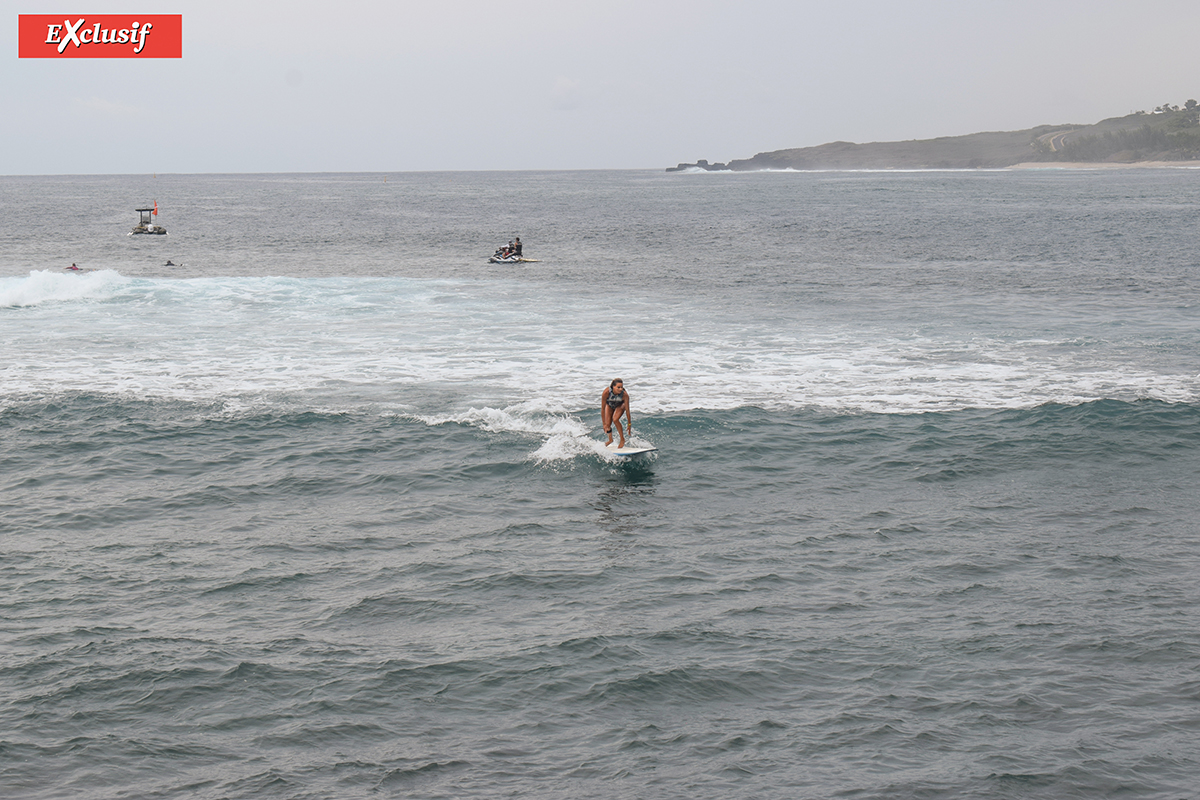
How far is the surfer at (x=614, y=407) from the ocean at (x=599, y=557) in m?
0.86

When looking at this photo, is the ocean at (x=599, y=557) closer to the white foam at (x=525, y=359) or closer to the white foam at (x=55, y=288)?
the white foam at (x=525, y=359)

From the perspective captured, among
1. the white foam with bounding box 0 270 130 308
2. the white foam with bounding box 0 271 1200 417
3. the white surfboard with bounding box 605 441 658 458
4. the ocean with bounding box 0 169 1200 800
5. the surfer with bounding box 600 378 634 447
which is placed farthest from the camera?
the white foam with bounding box 0 270 130 308

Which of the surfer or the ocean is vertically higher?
the surfer

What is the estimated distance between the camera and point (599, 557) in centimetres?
2055

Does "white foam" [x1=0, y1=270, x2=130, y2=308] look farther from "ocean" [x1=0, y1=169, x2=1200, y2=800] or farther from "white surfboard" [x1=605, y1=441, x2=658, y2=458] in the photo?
"white surfboard" [x1=605, y1=441, x2=658, y2=458]

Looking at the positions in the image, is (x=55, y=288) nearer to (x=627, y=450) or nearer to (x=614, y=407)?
(x=614, y=407)

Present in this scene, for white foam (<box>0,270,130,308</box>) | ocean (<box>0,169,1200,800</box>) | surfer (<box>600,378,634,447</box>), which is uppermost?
white foam (<box>0,270,130,308</box>)

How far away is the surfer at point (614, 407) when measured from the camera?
1017 inches

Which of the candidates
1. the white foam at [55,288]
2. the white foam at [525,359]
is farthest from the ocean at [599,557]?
the white foam at [55,288]

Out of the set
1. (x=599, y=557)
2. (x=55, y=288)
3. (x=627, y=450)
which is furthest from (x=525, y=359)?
(x=55, y=288)

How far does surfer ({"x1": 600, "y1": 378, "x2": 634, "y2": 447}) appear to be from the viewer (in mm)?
25844

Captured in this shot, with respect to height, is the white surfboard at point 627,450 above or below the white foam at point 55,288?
below

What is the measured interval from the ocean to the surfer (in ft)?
2.83

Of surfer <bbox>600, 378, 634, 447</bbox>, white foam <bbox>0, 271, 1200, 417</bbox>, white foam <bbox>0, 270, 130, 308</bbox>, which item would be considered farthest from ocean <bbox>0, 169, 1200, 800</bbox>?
white foam <bbox>0, 270, 130, 308</bbox>
